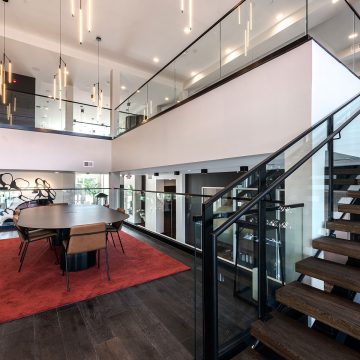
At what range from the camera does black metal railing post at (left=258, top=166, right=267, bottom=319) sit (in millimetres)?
1711

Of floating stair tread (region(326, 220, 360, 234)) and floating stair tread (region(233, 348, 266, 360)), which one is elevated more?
floating stair tread (region(326, 220, 360, 234))

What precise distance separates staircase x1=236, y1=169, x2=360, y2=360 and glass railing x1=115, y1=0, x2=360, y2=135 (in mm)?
2635

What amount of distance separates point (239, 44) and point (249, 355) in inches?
269

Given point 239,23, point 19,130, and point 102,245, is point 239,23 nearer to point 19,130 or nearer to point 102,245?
point 102,245

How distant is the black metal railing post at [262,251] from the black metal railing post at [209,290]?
433 mm

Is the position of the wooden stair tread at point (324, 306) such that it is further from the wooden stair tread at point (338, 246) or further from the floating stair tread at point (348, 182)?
the floating stair tread at point (348, 182)

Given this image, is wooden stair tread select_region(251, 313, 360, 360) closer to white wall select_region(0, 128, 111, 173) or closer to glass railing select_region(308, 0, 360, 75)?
glass railing select_region(308, 0, 360, 75)

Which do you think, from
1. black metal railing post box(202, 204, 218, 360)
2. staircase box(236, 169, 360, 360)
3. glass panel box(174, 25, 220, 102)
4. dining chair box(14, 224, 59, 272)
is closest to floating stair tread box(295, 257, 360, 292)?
staircase box(236, 169, 360, 360)

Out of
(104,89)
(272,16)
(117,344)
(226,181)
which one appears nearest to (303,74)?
(117,344)

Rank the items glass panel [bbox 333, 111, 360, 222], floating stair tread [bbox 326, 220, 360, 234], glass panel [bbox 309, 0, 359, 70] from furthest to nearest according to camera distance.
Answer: glass panel [bbox 309, 0, 359, 70] < glass panel [bbox 333, 111, 360, 222] < floating stair tread [bbox 326, 220, 360, 234]

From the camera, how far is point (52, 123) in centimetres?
695

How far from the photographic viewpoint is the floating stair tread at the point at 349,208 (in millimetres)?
2176

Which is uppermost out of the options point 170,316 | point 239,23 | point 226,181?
point 239,23

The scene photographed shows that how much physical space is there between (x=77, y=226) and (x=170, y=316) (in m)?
1.59
